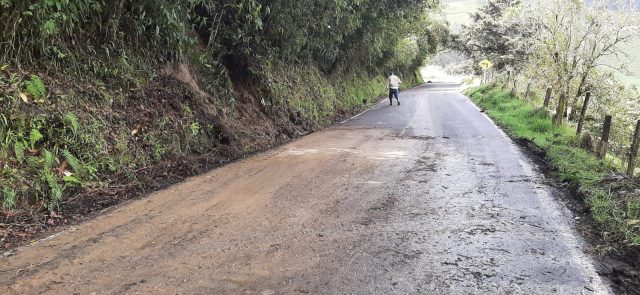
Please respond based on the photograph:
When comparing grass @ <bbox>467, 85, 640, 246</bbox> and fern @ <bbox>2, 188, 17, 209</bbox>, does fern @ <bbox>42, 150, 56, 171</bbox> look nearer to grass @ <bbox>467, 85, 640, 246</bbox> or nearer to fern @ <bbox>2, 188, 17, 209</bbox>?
fern @ <bbox>2, 188, 17, 209</bbox>

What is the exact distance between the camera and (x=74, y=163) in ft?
20.2

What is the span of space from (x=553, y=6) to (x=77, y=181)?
45.5 ft

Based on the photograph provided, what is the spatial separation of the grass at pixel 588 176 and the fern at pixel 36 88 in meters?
6.98

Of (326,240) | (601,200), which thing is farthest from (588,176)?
(326,240)

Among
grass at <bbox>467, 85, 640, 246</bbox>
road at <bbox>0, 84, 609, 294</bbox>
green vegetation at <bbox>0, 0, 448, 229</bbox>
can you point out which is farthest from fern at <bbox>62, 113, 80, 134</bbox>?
grass at <bbox>467, 85, 640, 246</bbox>

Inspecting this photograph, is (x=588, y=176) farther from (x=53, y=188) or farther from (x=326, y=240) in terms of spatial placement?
(x=53, y=188)

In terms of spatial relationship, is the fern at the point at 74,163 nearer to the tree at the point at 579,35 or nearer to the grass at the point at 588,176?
the grass at the point at 588,176

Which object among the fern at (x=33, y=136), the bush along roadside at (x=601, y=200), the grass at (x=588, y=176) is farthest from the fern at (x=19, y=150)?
the grass at (x=588, y=176)

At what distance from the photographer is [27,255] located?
4398 millimetres

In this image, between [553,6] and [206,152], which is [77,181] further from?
[553,6]

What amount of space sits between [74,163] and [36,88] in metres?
1.11

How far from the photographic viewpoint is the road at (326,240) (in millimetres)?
3836

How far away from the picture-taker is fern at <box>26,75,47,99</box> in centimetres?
610

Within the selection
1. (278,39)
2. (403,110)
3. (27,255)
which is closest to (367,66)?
(403,110)
